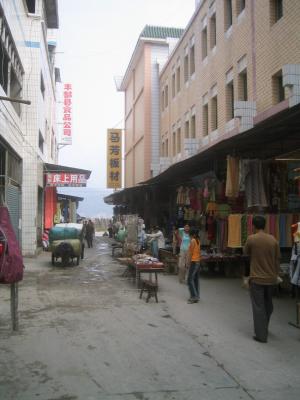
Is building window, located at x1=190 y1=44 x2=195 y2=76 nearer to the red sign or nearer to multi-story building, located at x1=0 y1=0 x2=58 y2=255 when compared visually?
multi-story building, located at x1=0 y1=0 x2=58 y2=255

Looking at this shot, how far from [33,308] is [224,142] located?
5284mm

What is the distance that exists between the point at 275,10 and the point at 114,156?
78.8 feet

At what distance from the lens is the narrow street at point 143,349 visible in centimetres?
487

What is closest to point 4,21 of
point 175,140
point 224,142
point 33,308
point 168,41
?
point 224,142

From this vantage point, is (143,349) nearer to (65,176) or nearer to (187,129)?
(65,176)

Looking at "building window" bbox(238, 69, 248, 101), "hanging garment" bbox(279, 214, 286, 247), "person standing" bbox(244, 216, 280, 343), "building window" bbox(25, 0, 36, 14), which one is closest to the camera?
"person standing" bbox(244, 216, 280, 343)

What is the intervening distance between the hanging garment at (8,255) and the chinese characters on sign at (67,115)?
32884 millimetres

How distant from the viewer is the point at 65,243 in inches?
682

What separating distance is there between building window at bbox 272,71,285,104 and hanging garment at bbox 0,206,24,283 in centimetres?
982

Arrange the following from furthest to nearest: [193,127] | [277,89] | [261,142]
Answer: [193,127], [277,89], [261,142]

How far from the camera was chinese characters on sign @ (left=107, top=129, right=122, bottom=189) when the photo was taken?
37188 mm

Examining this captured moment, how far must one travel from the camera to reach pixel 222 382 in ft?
16.7

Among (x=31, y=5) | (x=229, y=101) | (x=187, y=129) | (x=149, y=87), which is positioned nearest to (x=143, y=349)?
(x=229, y=101)

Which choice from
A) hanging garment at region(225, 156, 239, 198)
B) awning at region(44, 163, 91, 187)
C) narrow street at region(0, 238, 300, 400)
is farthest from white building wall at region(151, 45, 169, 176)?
narrow street at region(0, 238, 300, 400)
